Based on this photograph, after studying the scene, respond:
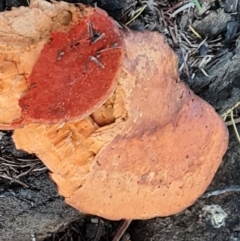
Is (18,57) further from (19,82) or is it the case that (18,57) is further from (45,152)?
(45,152)

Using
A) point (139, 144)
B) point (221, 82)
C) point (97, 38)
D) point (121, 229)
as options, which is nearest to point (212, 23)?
point (221, 82)

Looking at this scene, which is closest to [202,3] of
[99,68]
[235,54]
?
[235,54]

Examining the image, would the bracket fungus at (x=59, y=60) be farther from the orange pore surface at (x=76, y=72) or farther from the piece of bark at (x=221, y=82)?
the piece of bark at (x=221, y=82)

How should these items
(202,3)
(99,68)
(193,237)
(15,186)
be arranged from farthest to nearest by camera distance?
(193,237) < (15,186) < (202,3) < (99,68)

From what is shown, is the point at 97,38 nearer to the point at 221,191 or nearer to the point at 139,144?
the point at 139,144

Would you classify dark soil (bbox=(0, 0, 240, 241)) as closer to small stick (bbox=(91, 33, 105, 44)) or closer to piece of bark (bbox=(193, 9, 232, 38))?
piece of bark (bbox=(193, 9, 232, 38))

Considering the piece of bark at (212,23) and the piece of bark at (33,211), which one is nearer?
the piece of bark at (212,23)

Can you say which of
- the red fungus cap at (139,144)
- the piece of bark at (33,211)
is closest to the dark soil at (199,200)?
the piece of bark at (33,211)
